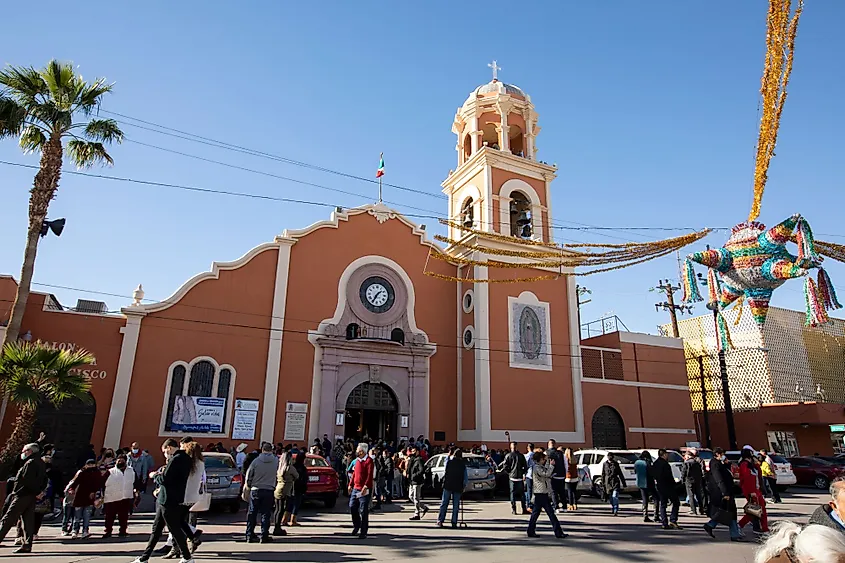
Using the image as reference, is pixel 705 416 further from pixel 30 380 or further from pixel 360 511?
pixel 30 380

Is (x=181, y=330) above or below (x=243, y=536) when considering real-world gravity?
above

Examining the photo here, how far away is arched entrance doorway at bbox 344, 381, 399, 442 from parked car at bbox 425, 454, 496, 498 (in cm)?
558

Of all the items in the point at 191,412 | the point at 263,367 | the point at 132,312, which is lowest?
the point at 191,412

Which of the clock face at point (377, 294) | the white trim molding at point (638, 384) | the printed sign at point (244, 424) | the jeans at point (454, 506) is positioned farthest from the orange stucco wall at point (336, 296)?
the jeans at point (454, 506)

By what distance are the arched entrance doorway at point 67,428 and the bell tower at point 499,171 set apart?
16.4 m

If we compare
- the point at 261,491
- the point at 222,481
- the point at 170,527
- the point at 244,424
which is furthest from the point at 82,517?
the point at 244,424

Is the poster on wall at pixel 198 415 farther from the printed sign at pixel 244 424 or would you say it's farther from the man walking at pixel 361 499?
the man walking at pixel 361 499

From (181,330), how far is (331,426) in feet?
21.0

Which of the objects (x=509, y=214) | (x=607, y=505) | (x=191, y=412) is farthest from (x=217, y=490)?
(x=509, y=214)

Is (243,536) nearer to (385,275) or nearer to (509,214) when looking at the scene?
(385,275)

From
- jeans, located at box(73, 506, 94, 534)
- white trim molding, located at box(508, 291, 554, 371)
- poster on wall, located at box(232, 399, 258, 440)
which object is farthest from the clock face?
jeans, located at box(73, 506, 94, 534)

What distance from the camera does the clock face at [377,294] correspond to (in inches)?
919

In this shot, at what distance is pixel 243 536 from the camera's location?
9992 millimetres

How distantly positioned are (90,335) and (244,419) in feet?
18.8
